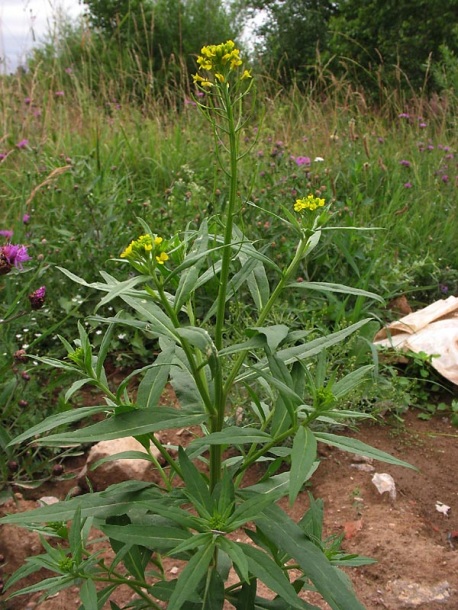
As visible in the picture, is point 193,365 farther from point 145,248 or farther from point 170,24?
point 170,24

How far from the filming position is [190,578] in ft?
3.34

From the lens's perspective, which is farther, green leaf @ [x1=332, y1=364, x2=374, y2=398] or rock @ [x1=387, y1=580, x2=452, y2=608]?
rock @ [x1=387, y1=580, x2=452, y2=608]

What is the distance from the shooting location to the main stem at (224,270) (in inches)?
44.4

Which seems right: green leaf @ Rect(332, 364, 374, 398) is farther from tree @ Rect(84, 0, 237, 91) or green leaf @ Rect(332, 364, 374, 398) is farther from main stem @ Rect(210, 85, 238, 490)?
tree @ Rect(84, 0, 237, 91)

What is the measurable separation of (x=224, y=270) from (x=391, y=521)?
1.32 meters

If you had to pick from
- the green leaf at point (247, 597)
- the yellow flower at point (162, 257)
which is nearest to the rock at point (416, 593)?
the green leaf at point (247, 597)

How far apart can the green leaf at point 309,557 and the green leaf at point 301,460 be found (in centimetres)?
14

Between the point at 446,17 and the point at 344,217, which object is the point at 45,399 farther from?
the point at 446,17

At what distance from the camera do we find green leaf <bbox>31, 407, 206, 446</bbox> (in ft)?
3.74

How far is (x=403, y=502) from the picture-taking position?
7.36 ft

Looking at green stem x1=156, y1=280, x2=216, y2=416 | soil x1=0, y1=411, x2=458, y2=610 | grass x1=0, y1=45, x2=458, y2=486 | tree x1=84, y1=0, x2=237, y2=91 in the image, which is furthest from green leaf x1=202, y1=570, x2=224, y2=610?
tree x1=84, y1=0, x2=237, y2=91

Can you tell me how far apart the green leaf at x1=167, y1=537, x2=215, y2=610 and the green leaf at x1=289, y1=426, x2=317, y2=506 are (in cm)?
18

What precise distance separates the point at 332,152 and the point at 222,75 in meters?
3.85

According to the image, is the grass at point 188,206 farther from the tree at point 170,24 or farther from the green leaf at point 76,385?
the tree at point 170,24
